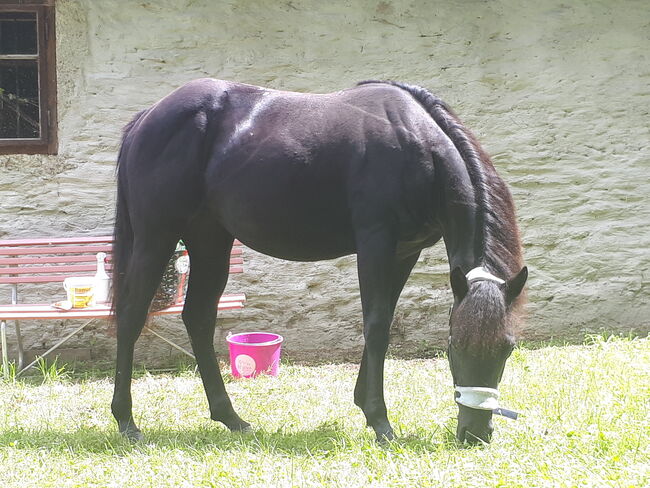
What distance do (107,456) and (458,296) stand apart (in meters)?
1.89

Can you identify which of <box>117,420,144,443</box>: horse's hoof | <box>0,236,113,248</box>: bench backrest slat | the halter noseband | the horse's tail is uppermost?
the horse's tail

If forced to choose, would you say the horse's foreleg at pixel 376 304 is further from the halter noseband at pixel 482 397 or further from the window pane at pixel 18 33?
the window pane at pixel 18 33

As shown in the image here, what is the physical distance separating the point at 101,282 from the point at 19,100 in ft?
6.04

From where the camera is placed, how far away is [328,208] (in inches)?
143

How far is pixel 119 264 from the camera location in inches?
162

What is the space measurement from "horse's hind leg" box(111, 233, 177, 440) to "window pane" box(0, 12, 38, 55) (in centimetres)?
303

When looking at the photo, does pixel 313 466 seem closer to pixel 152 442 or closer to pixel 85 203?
pixel 152 442

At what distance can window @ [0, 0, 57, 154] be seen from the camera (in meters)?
5.92

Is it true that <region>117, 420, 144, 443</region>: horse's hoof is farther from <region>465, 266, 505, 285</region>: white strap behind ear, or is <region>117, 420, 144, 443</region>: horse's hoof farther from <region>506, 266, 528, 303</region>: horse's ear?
<region>506, 266, 528, 303</region>: horse's ear

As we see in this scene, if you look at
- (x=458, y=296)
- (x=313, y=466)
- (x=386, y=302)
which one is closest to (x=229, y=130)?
(x=386, y=302)

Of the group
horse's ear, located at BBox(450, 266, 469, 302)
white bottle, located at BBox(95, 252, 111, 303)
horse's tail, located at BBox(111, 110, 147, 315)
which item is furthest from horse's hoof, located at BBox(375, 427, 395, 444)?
white bottle, located at BBox(95, 252, 111, 303)

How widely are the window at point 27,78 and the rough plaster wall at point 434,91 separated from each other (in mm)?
111

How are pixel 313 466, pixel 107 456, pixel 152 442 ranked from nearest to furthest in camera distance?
pixel 313 466
pixel 107 456
pixel 152 442

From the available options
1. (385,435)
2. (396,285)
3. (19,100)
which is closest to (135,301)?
(396,285)
